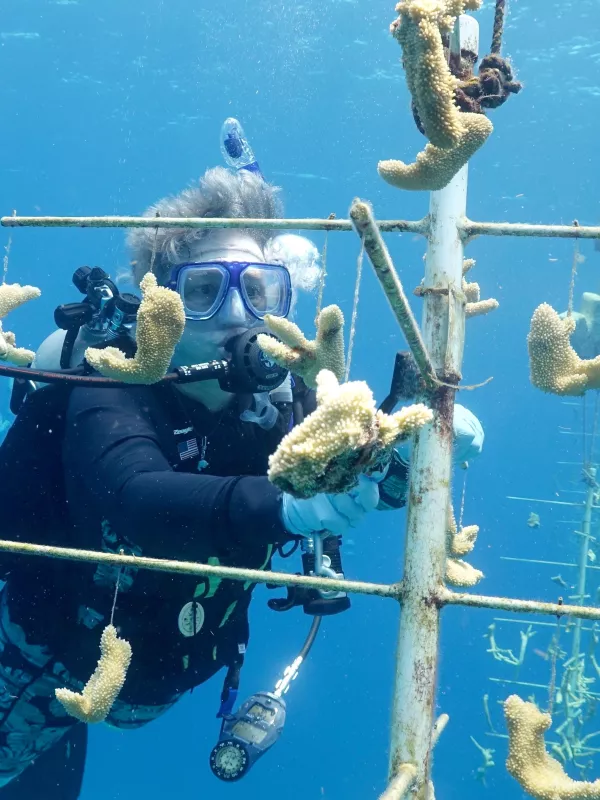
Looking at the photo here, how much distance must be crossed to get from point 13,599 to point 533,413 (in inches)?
2484

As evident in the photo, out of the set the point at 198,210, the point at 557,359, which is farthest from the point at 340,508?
the point at 198,210

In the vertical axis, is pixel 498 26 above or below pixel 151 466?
above

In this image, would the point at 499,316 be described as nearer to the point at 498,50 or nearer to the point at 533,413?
the point at 533,413

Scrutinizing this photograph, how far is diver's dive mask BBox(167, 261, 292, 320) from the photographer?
351 centimetres

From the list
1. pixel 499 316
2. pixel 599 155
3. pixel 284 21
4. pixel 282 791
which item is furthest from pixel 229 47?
pixel 282 791

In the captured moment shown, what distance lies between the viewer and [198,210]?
3.91 meters

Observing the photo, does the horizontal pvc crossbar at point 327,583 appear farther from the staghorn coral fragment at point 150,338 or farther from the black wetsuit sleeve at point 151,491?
the staghorn coral fragment at point 150,338

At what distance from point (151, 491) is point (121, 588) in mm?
1363

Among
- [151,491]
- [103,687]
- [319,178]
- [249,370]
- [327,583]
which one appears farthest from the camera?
[319,178]

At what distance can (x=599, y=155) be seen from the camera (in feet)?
105

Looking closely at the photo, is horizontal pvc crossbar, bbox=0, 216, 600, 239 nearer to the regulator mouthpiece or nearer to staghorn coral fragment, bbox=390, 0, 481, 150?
staghorn coral fragment, bbox=390, 0, 481, 150

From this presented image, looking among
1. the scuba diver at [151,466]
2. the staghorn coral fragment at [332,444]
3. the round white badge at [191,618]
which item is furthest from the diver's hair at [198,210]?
the staghorn coral fragment at [332,444]

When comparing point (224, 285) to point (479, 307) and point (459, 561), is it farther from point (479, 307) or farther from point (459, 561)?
point (459, 561)

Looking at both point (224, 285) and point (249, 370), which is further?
point (224, 285)
